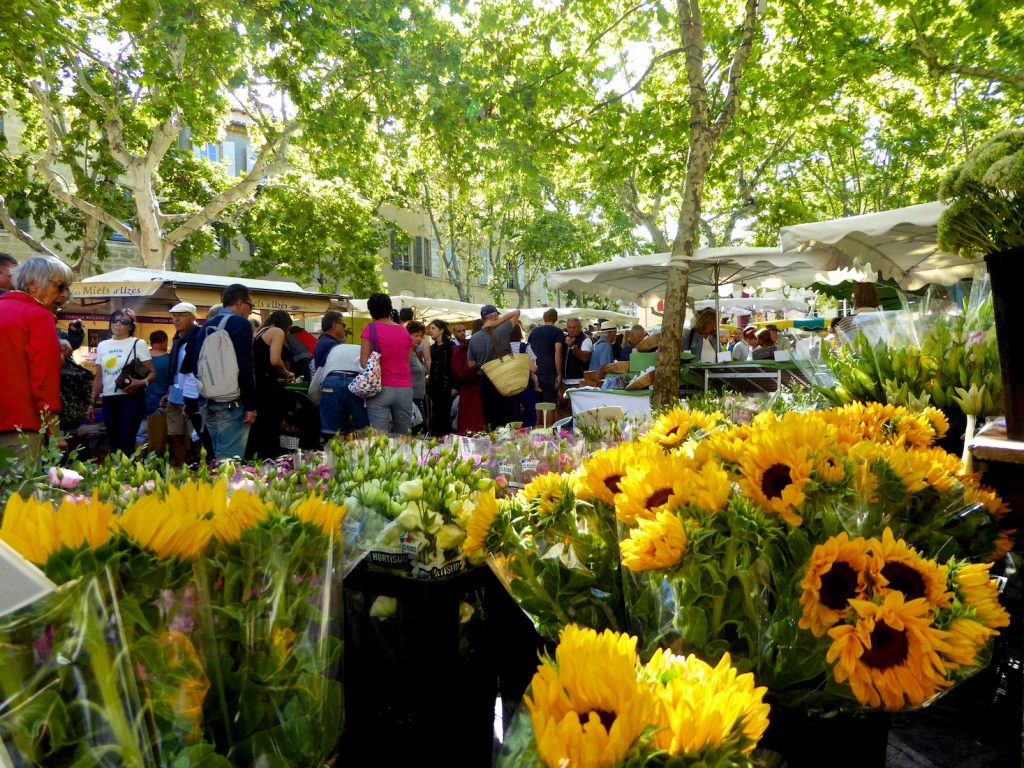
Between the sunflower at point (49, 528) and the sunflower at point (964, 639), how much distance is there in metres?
1.19

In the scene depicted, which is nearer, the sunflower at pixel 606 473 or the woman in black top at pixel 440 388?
the sunflower at pixel 606 473

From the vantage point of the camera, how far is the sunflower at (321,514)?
3.79 feet

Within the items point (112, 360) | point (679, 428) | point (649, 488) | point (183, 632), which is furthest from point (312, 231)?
point (183, 632)

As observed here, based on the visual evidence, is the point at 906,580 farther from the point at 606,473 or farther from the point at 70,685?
the point at 70,685

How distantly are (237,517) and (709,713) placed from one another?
2.52 feet

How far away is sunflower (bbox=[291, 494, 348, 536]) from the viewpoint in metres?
1.15

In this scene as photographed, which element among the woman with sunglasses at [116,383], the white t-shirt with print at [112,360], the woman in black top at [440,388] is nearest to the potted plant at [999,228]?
the woman with sunglasses at [116,383]

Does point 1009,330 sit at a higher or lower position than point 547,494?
higher

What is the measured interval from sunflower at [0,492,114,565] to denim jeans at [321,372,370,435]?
5.30m

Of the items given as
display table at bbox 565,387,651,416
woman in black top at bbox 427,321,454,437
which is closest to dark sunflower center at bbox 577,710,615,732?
display table at bbox 565,387,651,416

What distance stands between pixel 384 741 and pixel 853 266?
25.8 ft

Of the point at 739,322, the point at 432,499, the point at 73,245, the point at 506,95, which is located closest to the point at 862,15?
the point at 506,95

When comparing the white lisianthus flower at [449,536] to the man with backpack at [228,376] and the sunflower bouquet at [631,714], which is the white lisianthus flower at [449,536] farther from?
the man with backpack at [228,376]

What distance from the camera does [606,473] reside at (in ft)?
4.70
